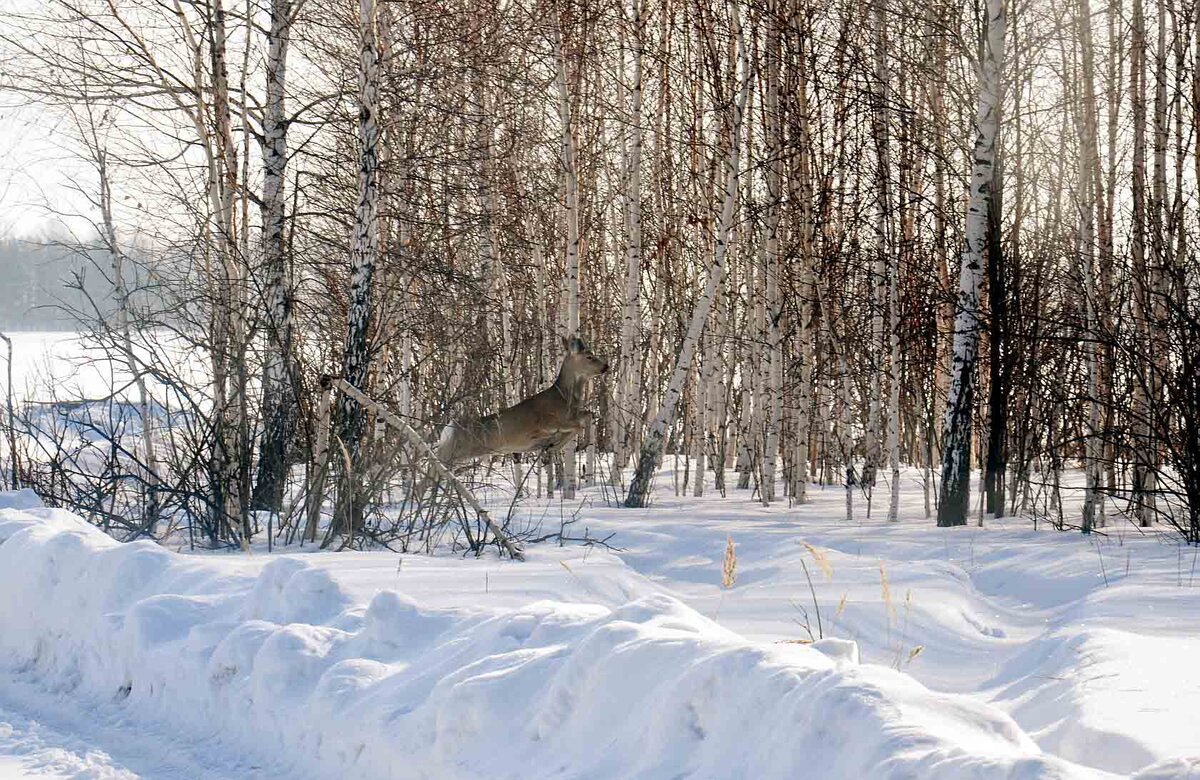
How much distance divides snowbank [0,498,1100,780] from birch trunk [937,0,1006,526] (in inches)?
295

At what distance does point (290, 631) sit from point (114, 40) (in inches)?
421

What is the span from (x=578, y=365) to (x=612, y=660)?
31.5 ft

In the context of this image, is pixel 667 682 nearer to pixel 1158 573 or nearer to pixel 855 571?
pixel 855 571

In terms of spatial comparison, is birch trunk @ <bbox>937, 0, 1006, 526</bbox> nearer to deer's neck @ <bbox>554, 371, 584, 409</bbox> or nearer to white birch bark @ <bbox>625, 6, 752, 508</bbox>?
white birch bark @ <bbox>625, 6, 752, 508</bbox>

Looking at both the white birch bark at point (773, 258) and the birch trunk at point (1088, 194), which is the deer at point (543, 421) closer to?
the white birch bark at point (773, 258)

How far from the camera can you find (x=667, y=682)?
14.3 ft

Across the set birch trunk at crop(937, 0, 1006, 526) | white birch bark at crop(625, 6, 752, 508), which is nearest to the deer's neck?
white birch bark at crop(625, 6, 752, 508)

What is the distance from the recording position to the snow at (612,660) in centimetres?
391

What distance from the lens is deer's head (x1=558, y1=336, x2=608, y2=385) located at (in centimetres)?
1409

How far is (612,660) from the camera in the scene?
15.1 ft

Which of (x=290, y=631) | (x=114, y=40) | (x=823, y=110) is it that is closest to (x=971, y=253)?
(x=823, y=110)

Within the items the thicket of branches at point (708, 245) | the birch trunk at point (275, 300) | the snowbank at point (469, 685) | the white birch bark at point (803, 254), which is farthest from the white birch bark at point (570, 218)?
the snowbank at point (469, 685)

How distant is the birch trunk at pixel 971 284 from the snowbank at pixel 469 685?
24.6ft

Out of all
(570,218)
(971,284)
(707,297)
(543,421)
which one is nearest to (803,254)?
(707,297)
